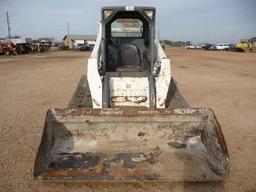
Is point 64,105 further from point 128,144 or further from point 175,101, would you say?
point 128,144

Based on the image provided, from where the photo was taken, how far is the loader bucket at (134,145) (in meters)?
3.24

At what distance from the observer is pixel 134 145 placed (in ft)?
12.2

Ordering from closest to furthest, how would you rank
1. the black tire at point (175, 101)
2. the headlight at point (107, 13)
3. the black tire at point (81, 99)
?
the black tire at point (81, 99) → the black tire at point (175, 101) → the headlight at point (107, 13)

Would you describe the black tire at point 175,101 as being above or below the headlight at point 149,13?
below

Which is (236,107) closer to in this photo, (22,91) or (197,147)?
(197,147)

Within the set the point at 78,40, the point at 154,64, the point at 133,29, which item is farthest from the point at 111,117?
the point at 78,40

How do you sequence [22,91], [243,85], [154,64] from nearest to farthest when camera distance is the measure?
[154,64]
[22,91]
[243,85]

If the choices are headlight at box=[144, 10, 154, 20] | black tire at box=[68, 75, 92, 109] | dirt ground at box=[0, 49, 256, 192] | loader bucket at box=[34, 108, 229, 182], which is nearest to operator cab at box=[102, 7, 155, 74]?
headlight at box=[144, 10, 154, 20]

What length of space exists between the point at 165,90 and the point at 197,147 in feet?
4.69

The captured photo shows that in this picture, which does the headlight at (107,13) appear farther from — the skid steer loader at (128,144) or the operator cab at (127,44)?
the skid steer loader at (128,144)

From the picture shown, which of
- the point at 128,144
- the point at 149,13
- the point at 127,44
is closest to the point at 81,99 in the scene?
the point at 127,44

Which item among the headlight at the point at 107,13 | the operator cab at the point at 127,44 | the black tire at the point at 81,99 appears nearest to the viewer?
the black tire at the point at 81,99

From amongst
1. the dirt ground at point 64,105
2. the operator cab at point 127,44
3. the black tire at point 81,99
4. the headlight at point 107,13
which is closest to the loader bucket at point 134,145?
the dirt ground at point 64,105

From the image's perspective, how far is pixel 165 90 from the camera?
4.90 meters
